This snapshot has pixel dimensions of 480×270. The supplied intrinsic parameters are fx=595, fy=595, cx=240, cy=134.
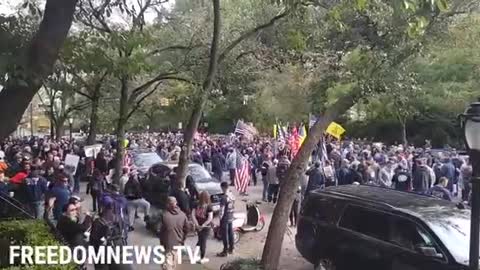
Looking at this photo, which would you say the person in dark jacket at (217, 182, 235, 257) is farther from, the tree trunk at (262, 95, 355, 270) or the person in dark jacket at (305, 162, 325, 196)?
the person in dark jacket at (305, 162, 325, 196)

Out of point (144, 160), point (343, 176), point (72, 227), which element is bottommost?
point (72, 227)

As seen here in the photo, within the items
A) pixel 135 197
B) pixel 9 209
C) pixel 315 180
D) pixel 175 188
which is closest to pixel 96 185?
pixel 135 197

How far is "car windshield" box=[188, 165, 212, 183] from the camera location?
57.1ft

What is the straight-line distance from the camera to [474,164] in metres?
6.18

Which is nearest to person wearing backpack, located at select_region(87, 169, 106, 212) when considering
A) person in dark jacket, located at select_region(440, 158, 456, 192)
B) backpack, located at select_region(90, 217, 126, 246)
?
backpack, located at select_region(90, 217, 126, 246)

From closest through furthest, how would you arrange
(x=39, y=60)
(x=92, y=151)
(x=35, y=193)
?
(x=39, y=60) → (x=35, y=193) → (x=92, y=151)

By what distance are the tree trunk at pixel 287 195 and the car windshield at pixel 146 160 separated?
39.4ft

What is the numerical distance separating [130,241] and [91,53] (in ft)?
15.2

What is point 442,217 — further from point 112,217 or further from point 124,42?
point 124,42

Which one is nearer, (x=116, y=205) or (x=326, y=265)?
(x=116, y=205)

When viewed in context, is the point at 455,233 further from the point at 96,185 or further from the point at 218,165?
the point at 218,165

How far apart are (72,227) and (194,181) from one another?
8.32 m

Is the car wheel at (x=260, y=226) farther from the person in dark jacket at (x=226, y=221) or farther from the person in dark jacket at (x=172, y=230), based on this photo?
the person in dark jacket at (x=172, y=230)

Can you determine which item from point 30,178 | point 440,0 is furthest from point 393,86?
point 30,178
